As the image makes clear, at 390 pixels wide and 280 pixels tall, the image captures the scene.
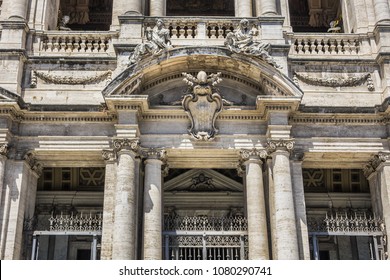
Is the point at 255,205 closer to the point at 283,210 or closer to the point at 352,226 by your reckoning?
the point at 283,210

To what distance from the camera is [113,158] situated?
14.3 metres

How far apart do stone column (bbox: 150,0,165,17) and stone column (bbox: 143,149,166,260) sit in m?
4.30

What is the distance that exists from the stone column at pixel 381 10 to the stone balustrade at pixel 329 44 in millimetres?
711

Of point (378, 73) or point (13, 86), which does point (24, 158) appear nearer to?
point (13, 86)

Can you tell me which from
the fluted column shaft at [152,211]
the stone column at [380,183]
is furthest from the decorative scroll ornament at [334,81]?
the fluted column shaft at [152,211]

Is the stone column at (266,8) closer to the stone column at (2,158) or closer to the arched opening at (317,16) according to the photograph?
the arched opening at (317,16)

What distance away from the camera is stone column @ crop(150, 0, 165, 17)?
16.4m

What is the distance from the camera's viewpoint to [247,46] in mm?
14750

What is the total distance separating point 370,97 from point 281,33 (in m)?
2.88

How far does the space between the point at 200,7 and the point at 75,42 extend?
6883 millimetres

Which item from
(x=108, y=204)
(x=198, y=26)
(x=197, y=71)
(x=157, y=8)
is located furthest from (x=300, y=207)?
(x=157, y=8)
